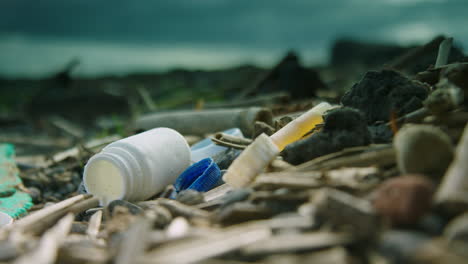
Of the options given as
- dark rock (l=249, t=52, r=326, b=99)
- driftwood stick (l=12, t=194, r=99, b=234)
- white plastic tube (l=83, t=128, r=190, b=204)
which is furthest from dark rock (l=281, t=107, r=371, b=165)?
dark rock (l=249, t=52, r=326, b=99)

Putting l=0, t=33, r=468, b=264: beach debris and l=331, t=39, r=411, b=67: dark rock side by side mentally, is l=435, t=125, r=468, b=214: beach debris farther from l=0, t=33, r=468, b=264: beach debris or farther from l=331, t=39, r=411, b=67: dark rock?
l=331, t=39, r=411, b=67: dark rock

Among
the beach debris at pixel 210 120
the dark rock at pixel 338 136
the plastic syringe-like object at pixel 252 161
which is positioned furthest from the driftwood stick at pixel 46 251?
the beach debris at pixel 210 120

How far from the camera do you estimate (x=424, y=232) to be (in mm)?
1752

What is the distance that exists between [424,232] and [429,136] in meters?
0.54

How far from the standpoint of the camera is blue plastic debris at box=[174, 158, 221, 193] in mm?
3312

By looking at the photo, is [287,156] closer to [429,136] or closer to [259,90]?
[429,136]

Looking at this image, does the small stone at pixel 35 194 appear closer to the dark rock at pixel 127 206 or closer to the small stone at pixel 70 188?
the small stone at pixel 70 188

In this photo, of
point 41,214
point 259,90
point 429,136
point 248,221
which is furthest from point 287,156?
point 259,90

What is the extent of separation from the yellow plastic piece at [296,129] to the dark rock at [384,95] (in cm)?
26

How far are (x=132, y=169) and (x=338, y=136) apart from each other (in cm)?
135

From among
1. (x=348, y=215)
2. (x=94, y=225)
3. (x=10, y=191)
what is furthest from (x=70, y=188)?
(x=348, y=215)

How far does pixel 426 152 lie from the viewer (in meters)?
2.15

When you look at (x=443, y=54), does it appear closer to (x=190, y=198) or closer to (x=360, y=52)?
(x=190, y=198)

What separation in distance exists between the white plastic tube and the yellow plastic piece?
0.79 metres
